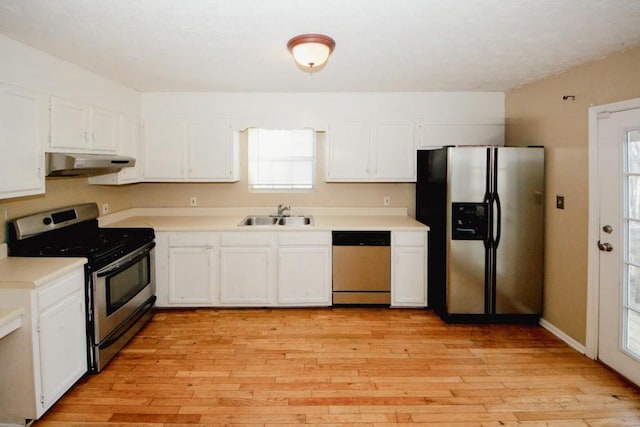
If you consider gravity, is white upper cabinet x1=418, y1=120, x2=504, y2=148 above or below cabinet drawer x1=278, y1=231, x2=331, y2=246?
above

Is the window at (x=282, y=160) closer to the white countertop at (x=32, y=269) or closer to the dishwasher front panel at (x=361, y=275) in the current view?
the dishwasher front panel at (x=361, y=275)

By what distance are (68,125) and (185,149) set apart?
55.7 inches

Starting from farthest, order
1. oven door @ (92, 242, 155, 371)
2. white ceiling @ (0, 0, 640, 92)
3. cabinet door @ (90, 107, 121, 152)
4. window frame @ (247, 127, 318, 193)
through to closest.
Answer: window frame @ (247, 127, 318, 193)
cabinet door @ (90, 107, 121, 152)
oven door @ (92, 242, 155, 371)
white ceiling @ (0, 0, 640, 92)

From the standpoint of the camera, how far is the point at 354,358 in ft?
10.6

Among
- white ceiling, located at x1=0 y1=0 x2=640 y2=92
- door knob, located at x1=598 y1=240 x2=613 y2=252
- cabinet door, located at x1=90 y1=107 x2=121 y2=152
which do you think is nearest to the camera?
white ceiling, located at x1=0 y1=0 x2=640 y2=92

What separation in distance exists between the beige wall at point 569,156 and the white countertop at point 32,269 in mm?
3677

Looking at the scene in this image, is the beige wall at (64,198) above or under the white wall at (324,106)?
under

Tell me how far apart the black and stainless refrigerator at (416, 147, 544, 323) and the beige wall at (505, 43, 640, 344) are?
0.12 m

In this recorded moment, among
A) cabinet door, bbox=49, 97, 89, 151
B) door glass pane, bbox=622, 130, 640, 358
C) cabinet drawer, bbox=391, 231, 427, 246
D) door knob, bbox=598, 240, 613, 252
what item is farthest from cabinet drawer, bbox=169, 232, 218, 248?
door glass pane, bbox=622, 130, 640, 358

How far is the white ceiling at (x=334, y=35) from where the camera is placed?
2.16m

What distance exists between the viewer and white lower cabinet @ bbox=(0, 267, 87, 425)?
2320 mm

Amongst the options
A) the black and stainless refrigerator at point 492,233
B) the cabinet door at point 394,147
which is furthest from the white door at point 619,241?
the cabinet door at point 394,147

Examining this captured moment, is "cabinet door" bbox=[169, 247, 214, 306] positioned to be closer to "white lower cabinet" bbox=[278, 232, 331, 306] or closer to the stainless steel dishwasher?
"white lower cabinet" bbox=[278, 232, 331, 306]

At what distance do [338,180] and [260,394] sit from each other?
2.45 metres
